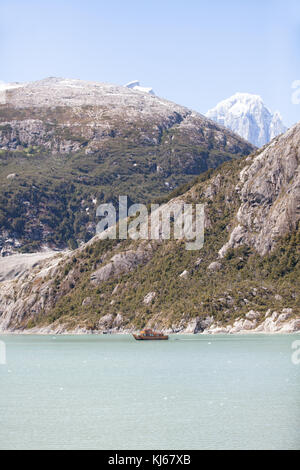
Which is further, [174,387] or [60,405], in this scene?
[174,387]

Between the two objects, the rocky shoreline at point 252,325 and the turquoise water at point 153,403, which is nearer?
the turquoise water at point 153,403

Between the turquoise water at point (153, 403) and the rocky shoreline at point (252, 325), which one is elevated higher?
the turquoise water at point (153, 403)

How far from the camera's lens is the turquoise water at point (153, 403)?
2028 inches

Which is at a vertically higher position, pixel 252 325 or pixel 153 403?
pixel 153 403

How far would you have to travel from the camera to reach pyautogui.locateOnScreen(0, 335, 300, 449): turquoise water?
169 feet

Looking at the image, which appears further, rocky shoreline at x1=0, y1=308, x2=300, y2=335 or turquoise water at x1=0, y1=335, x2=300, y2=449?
rocky shoreline at x1=0, y1=308, x2=300, y2=335

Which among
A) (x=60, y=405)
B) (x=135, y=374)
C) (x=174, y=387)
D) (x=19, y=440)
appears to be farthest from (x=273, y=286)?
(x=19, y=440)

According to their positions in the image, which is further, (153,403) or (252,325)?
(252,325)

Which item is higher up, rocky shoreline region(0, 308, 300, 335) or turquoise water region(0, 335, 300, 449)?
turquoise water region(0, 335, 300, 449)

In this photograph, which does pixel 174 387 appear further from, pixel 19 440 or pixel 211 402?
pixel 19 440

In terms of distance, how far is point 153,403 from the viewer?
6694cm
